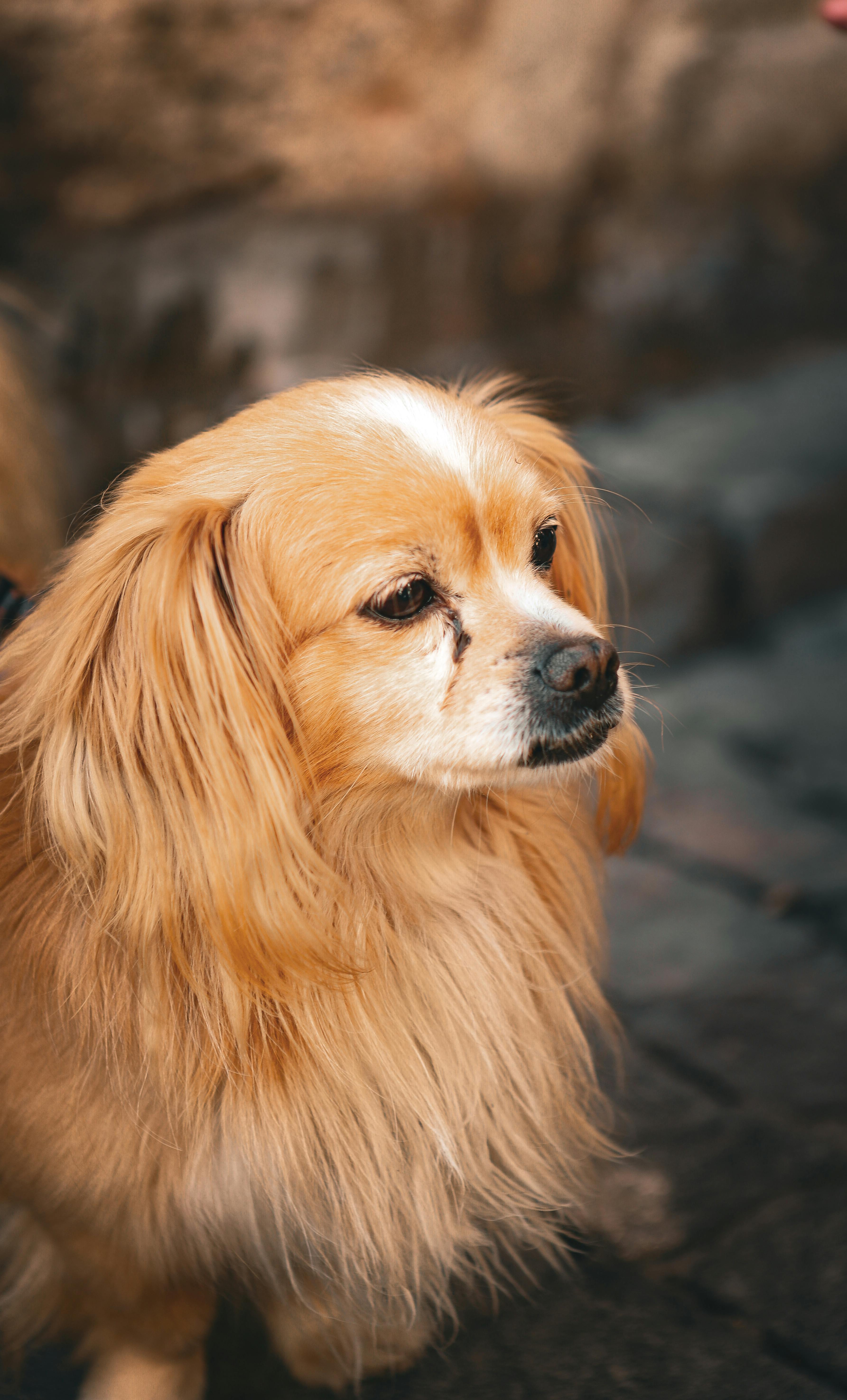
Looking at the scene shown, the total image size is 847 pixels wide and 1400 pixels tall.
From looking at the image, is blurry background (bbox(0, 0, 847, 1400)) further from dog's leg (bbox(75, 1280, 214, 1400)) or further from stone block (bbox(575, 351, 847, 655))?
dog's leg (bbox(75, 1280, 214, 1400))

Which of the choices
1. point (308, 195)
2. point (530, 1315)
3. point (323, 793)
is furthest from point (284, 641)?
point (308, 195)

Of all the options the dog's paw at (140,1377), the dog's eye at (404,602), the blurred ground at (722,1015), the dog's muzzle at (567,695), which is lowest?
the blurred ground at (722,1015)

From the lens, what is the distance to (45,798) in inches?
43.0

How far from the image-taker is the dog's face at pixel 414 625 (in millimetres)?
1147

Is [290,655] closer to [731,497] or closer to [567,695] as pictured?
[567,695]

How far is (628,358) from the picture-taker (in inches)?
159

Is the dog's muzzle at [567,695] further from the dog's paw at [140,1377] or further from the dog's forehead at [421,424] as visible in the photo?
the dog's paw at [140,1377]

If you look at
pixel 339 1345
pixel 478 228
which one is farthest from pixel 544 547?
pixel 478 228

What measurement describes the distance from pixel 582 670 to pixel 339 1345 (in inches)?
39.7

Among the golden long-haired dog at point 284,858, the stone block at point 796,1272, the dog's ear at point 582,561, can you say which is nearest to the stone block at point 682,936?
the stone block at point 796,1272

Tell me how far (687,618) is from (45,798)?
2.88m

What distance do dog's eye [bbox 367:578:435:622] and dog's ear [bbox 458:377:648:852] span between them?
0.35m

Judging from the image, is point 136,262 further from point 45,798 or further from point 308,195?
point 45,798

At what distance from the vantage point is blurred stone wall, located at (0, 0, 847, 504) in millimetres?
2857
